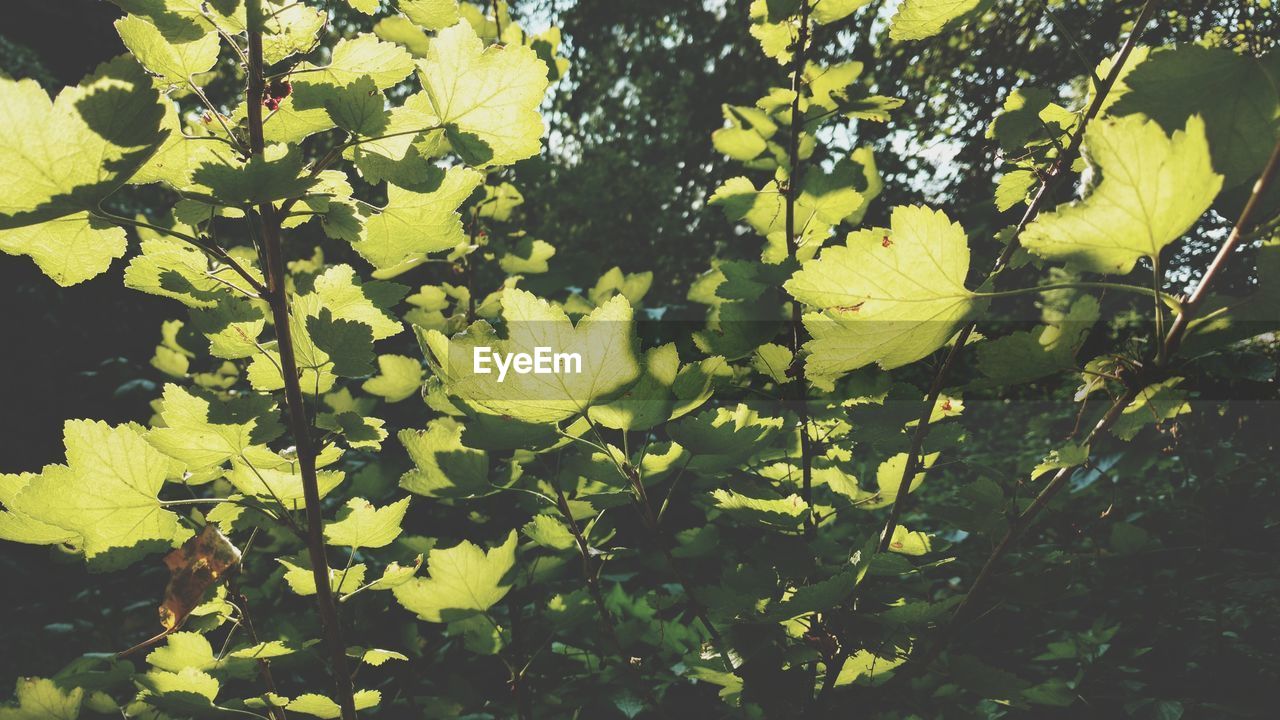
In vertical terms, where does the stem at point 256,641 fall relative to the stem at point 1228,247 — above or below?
below

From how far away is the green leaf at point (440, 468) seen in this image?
32.2 inches

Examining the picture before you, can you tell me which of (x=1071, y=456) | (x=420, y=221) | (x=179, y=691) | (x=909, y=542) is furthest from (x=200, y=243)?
(x=909, y=542)

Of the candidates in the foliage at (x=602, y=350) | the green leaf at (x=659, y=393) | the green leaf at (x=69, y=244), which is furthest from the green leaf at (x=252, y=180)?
the green leaf at (x=659, y=393)

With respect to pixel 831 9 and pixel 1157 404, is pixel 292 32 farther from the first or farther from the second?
pixel 1157 404

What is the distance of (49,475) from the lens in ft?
2.11

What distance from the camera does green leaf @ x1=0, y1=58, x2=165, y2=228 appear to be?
0.49m

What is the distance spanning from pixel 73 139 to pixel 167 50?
0.53 feet

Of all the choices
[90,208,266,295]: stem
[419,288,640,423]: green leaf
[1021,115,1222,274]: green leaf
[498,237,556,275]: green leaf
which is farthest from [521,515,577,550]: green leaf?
[498,237,556,275]: green leaf

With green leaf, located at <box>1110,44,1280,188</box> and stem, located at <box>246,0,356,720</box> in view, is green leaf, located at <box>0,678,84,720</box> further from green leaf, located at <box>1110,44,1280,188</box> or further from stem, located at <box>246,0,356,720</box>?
green leaf, located at <box>1110,44,1280,188</box>

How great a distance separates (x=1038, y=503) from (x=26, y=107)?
830mm

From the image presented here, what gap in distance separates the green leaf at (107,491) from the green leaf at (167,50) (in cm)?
32

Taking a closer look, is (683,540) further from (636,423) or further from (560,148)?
(560,148)

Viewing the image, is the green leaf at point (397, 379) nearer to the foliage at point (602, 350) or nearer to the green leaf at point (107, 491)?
the foliage at point (602, 350)

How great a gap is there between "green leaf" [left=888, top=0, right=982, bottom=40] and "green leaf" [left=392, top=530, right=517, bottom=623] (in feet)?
2.38
